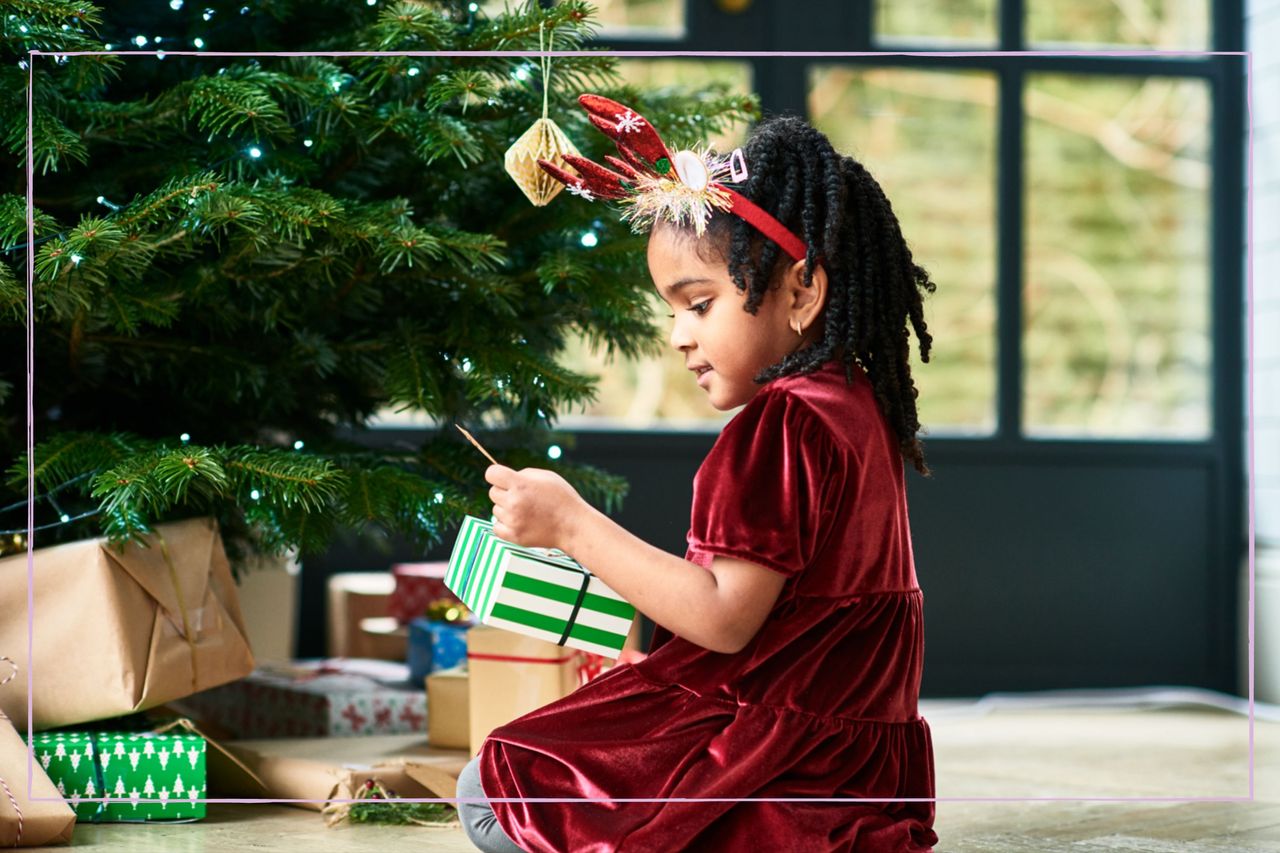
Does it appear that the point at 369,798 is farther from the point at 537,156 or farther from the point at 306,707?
the point at 537,156

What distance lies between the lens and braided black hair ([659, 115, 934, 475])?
3.95 ft

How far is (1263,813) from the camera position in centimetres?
189

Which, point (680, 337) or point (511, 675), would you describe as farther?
point (511, 675)

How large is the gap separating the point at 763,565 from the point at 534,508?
0.66 feet

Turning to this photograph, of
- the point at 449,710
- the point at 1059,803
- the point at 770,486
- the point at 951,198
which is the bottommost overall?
the point at 1059,803

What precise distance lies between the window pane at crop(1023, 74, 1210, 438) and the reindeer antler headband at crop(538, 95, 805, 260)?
2.38 metres

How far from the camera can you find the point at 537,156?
1430 millimetres

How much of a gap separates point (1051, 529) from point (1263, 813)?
5.03 ft

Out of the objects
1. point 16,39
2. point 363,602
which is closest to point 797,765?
point 16,39

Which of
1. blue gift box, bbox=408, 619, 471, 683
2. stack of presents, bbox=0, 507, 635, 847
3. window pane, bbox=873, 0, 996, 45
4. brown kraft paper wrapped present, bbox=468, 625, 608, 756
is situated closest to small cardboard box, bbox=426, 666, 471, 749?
stack of presents, bbox=0, 507, 635, 847

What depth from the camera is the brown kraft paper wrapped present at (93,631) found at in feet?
5.47

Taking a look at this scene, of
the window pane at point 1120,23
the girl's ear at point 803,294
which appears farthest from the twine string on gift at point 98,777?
the window pane at point 1120,23

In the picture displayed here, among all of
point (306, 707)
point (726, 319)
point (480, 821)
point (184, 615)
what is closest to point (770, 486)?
point (726, 319)

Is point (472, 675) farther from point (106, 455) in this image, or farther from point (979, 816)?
point (979, 816)
